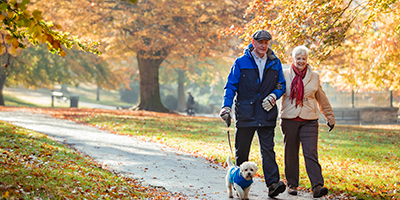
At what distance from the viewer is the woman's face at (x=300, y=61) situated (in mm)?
5016

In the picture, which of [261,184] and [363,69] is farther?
[363,69]

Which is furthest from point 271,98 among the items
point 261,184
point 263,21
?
point 263,21

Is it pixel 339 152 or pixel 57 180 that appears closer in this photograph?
pixel 57 180

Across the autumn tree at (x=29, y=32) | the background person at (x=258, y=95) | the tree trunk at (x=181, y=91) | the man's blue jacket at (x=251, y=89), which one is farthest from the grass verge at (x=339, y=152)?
the tree trunk at (x=181, y=91)

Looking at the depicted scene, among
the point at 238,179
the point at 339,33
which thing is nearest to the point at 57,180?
the point at 238,179

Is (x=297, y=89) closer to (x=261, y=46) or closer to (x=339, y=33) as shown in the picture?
(x=261, y=46)

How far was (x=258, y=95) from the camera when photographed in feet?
15.7

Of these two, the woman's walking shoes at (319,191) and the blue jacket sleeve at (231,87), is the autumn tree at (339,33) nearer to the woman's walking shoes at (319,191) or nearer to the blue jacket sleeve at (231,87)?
the blue jacket sleeve at (231,87)

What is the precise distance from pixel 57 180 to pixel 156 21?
1637 centimetres

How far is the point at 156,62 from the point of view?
78.1 ft

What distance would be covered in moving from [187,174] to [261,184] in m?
1.38

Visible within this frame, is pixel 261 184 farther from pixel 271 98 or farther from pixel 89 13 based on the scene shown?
pixel 89 13

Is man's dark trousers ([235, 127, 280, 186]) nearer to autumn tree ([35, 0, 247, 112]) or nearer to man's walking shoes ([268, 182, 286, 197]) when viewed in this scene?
man's walking shoes ([268, 182, 286, 197])

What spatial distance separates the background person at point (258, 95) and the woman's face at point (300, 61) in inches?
12.0
